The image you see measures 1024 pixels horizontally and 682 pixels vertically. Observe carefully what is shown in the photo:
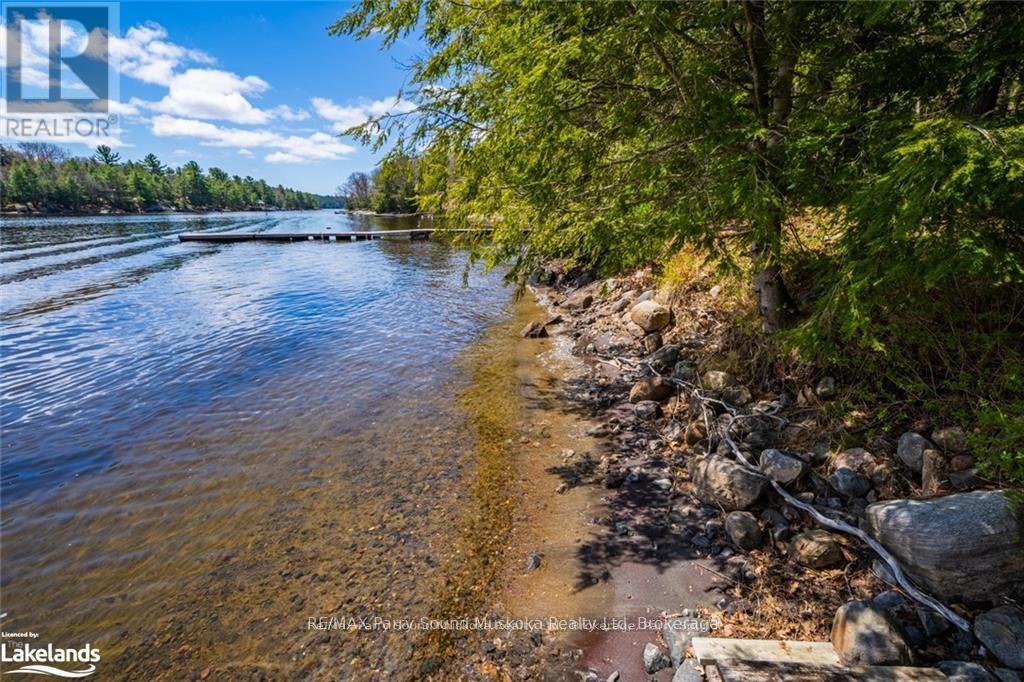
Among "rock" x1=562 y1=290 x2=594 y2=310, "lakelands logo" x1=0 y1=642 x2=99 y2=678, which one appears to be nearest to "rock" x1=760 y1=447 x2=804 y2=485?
"lakelands logo" x1=0 y1=642 x2=99 y2=678

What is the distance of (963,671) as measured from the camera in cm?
256

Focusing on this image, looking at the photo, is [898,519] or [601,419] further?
[601,419]

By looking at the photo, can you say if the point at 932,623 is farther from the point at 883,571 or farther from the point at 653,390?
the point at 653,390

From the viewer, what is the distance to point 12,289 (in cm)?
1819

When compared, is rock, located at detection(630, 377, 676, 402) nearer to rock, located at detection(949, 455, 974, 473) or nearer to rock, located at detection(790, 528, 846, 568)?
rock, located at detection(790, 528, 846, 568)

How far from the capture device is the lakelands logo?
3570 mm

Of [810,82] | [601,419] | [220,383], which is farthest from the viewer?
[220,383]

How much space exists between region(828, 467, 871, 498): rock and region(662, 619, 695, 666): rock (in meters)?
1.99

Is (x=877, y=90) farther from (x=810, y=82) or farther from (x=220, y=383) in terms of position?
(x=220, y=383)

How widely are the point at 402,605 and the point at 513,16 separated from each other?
232 inches

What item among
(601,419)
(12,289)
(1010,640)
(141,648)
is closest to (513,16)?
(601,419)

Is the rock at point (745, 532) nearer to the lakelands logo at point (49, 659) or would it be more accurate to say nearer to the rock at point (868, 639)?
the rock at point (868, 639)

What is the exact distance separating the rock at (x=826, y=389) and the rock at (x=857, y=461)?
0.78 meters

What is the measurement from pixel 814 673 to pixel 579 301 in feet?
36.7
